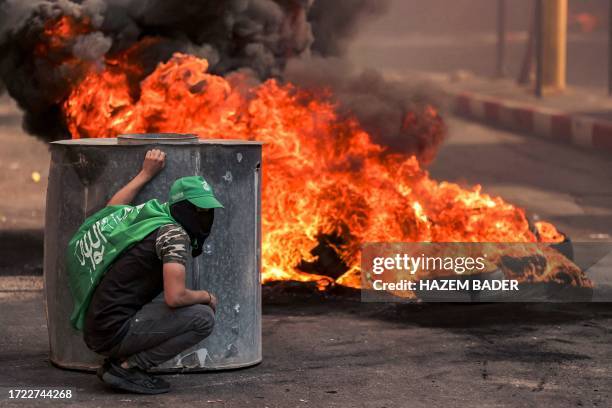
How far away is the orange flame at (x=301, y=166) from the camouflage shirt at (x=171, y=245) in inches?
112

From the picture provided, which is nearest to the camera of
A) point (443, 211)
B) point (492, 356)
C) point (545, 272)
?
point (492, 356)

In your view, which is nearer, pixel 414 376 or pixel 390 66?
pixel 414 376

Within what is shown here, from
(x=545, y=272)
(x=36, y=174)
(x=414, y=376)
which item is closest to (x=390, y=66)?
(x=36, y=174)

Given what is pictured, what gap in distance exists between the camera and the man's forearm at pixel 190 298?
17.1 feet

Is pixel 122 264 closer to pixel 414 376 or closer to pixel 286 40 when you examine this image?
pixel 414 376

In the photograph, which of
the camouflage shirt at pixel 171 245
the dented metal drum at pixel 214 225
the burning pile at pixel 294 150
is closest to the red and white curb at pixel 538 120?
the burning pile at pixel 294 150

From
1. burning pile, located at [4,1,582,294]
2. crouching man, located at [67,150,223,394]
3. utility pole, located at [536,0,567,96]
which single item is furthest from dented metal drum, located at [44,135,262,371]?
utility pole, located at [536,0,567,96]

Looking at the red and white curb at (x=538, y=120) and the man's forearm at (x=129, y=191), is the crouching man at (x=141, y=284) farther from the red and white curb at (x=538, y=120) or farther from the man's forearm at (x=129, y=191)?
the red and white curb at (x=538, y=120)

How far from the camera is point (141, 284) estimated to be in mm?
5301

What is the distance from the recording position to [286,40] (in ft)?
31.8

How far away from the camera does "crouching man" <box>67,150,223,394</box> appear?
521 centimetres

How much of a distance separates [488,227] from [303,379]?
2849mm

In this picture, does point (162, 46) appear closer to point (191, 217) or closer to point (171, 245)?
point (191, 217)

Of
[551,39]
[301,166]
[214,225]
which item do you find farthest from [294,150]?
[551,39]
